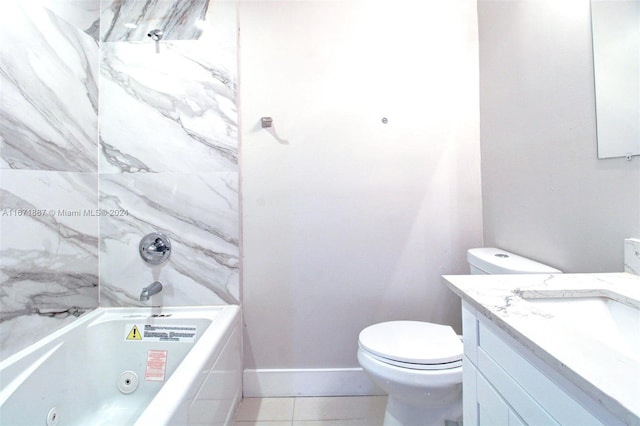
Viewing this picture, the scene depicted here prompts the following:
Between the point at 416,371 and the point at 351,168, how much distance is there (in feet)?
3.19

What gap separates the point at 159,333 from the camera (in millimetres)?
1301

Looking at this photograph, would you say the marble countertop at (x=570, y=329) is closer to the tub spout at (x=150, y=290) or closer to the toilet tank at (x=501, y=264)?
the toilet tank at (x=501, y=264)

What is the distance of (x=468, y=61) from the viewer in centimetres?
147

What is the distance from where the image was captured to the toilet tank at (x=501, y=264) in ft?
3.34

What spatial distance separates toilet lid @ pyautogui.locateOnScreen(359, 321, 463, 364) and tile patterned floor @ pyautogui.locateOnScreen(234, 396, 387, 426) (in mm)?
506

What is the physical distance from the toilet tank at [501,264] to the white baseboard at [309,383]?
0.85 metres

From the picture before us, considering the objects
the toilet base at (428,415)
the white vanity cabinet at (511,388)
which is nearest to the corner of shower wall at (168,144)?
the toilet base at (428,415)

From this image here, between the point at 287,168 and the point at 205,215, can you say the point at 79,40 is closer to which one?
the point at 205,215

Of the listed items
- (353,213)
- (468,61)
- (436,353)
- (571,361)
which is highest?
(468,61)

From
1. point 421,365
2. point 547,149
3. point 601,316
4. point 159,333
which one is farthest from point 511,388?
point 159,333

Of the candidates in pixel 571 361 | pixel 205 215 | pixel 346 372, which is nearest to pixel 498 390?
pixel 571 361

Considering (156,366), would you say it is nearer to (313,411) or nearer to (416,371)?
(313,411)

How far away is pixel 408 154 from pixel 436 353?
97cm

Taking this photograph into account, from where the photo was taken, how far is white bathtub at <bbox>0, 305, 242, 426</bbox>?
3.02 feet
